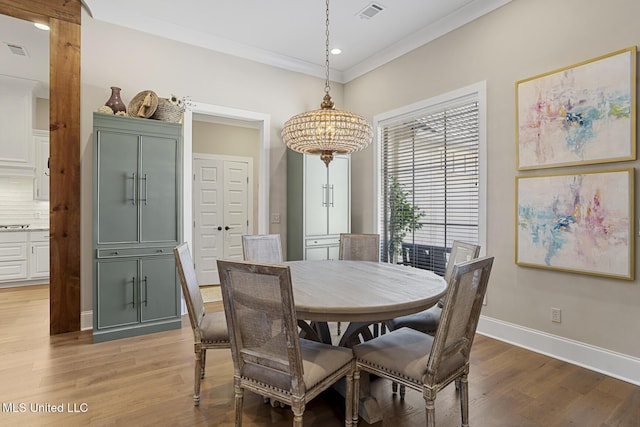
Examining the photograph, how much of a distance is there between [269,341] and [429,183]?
3.00m

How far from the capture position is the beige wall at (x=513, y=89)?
247cm

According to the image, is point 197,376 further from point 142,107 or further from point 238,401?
point 142,107

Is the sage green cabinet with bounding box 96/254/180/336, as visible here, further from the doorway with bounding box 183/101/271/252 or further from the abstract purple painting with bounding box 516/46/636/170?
the abstract purple painting with bounding box 516/46/636/170

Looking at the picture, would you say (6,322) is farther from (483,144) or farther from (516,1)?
(516,1)

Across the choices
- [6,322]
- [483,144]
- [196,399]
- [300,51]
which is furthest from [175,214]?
[483,144]

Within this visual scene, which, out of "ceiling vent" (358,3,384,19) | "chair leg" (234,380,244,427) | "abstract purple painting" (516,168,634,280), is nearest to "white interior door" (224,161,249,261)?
"ceiling vent" (358,3,384,19)

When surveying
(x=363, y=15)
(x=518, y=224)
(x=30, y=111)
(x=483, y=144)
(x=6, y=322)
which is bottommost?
(x=6, y=322)

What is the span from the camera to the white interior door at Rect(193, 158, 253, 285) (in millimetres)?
5531

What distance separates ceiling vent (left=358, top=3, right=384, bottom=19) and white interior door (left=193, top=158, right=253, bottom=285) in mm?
3243

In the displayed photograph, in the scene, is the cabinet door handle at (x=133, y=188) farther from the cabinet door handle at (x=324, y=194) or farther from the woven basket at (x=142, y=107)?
the cabinet door handle at (x=324, y=194)

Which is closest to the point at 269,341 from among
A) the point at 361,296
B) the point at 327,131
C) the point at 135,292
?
the point at 361,296

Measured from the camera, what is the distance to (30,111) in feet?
17.7

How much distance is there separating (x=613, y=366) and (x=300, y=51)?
4410 millimetres

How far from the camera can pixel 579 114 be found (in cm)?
262
